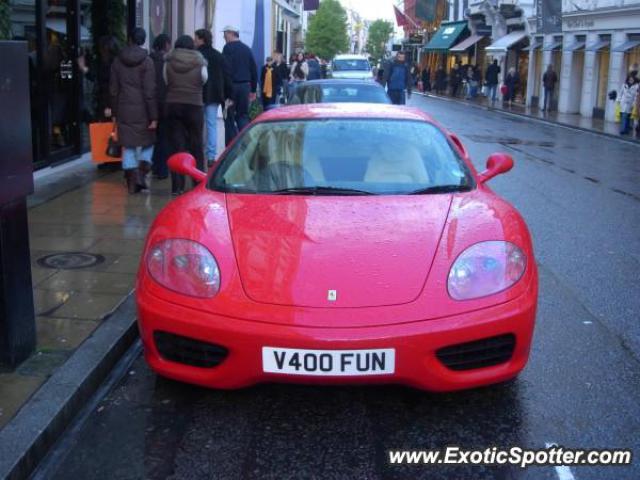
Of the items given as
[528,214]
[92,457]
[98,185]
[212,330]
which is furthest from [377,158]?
[98,185]

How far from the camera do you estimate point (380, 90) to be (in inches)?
499

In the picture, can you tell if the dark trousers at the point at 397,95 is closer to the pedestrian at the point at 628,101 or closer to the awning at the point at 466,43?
the pedestrian at the point at 628,101

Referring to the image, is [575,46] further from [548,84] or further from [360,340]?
[360,340]

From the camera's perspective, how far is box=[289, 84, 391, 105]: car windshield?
11898 millimetres

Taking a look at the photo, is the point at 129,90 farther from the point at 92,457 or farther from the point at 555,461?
the point at 555,461

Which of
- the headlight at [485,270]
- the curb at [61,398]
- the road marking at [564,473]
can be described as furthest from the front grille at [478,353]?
the curb at [61,398]

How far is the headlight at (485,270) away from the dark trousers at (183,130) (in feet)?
17.6

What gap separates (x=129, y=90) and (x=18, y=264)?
481cm

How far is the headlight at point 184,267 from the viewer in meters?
3.60

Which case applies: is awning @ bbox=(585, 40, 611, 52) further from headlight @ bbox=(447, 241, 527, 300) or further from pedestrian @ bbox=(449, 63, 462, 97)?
headlight @ bbox=(447, 241, 527, 300)

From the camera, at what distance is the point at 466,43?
162 feet

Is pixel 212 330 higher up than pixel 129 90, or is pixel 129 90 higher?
pixel 129 90

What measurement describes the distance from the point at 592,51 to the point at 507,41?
11529 mm

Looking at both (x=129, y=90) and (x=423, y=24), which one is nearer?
(x=129, y=90)
